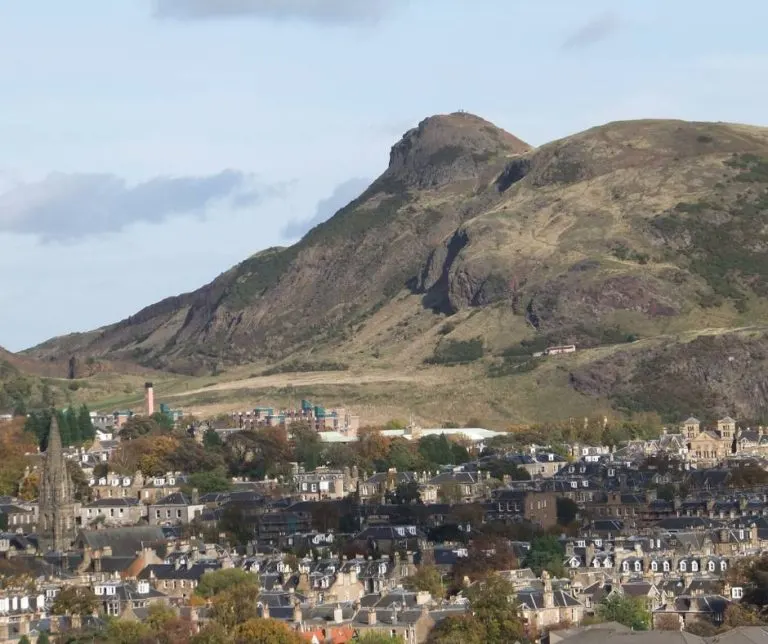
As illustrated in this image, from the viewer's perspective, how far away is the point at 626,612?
10594 centimetres

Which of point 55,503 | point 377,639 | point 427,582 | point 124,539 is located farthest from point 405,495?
point 377,639

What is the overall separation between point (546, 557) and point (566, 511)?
3512 centimetres

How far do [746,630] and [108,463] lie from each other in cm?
10545

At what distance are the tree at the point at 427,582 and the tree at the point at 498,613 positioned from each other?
955 centimetres

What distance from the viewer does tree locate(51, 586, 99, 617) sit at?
111688 mm

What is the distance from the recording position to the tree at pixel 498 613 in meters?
101

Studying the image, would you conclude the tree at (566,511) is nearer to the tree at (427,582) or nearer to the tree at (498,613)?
the tree at (427,582)

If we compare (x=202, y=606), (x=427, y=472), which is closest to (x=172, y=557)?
(x=202, y=606)

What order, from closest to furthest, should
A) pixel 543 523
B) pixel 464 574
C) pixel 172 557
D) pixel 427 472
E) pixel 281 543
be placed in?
pixel 464 574
pixel 172 557
pixel 281 543
pixel 543 523
pixel 427 472

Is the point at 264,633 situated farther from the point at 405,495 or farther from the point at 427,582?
the point at 405,495

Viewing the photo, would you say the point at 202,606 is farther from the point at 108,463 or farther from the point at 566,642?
the point at 108,463

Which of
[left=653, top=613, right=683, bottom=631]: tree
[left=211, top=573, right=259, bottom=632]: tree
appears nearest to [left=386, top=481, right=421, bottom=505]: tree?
[left=211, top=573, right=259, bottom=632]: tree

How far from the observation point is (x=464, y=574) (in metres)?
124

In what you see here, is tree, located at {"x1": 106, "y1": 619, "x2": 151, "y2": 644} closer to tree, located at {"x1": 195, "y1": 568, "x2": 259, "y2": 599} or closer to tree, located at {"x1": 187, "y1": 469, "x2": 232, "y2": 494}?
tree, located at {"x1": 195, "y1": 568, "x2": 259, "y2": 599}
